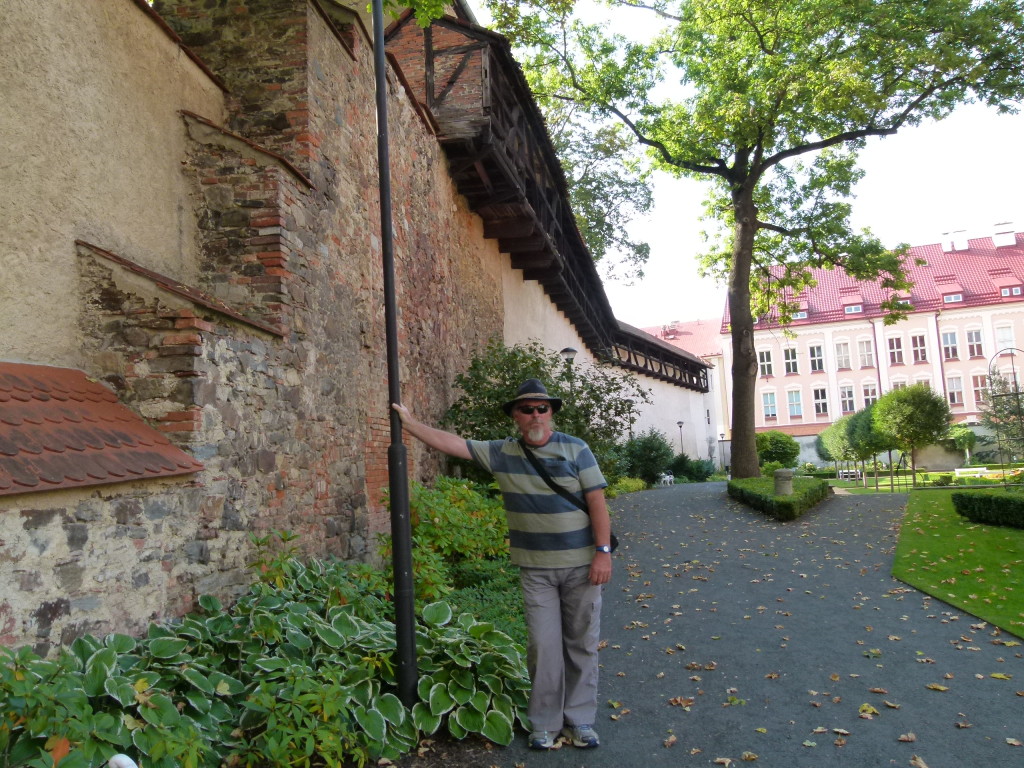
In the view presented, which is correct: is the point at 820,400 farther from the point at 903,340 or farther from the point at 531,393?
the point at 531,393

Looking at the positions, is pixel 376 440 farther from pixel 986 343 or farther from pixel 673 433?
pixel 986 343

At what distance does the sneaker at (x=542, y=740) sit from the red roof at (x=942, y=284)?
1835 inches

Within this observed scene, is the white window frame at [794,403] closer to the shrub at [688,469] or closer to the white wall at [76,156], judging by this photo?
the shrub at [688,469]

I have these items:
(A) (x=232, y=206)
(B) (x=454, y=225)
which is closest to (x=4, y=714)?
(A) (x=232, y=206)

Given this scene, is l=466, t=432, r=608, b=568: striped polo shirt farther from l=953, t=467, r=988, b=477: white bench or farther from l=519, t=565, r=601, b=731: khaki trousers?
l=953, t=467, r=988, b=477: white bench

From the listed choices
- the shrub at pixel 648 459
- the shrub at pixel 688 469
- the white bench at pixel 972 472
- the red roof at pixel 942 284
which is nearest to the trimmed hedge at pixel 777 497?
the shrub at pixel 648 459

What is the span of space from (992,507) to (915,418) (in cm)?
1195

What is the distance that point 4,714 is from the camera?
9.12 ft

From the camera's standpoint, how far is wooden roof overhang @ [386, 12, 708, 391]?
468 inches

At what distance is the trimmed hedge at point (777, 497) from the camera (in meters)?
13.8

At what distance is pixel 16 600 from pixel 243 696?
1.16 metres

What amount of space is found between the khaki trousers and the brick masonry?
2.18 meters

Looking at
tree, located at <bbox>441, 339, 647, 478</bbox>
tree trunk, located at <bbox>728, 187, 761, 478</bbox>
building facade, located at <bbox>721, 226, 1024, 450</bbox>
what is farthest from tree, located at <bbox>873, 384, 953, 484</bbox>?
building facade, located at <bbox>721, 226, 1024, 450</bbox>

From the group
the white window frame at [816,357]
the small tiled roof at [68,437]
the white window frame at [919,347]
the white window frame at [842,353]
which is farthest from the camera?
the white window frame at [816,357]
